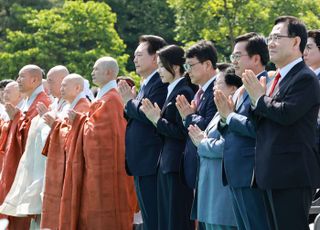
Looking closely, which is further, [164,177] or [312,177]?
[164,177]

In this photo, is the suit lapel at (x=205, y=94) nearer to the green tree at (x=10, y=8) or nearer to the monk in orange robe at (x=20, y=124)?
the monk in orange robe at (x=20, y=124)

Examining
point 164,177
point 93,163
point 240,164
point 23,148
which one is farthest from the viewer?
point 23,148

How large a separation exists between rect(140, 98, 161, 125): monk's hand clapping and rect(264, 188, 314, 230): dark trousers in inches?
86.8

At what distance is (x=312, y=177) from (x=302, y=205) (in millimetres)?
216

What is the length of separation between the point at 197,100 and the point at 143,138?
3.27ft

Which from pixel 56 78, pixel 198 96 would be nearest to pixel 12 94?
pixel 56 78

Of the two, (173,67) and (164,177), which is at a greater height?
(173,67)

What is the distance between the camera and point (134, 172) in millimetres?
9148

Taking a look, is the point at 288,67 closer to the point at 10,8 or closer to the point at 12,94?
the point at 12,94

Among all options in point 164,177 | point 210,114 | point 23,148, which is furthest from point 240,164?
point 23,148

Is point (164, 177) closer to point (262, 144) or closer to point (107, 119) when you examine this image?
point (107, 119)

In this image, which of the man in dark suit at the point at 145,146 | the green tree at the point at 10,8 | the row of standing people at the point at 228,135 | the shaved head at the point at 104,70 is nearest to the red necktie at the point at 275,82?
the row of standing people at the point at 228,135

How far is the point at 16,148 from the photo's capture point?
11.5m

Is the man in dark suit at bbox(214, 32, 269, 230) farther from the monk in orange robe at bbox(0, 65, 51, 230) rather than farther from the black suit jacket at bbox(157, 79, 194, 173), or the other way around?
the monk in orange robe at bbox(0, 65, 51, 230)
